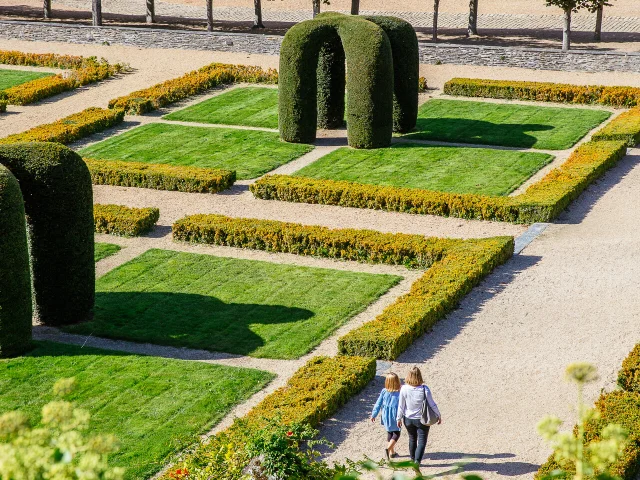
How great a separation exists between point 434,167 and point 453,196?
318 centimetres

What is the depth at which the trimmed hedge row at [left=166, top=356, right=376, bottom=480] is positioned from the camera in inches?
444

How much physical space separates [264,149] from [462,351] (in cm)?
1240

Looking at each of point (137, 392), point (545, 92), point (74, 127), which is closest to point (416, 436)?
point (137, 392)

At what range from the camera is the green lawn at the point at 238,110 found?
96.4 ft

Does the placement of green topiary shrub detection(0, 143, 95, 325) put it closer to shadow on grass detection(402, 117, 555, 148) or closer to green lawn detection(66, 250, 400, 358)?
green lawn detection(66, 250, 400, 358)

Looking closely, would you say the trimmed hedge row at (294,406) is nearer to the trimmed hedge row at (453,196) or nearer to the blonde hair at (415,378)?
the blonde hair at (415,378)

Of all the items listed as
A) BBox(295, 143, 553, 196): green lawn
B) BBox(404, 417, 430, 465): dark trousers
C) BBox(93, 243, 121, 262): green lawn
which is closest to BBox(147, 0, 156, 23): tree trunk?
BBox(295, 143, 553, 196): green lawn

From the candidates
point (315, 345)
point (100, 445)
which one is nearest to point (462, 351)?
point (315, 345)

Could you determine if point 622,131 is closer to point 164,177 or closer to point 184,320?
point 164,177

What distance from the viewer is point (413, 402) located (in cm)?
1212

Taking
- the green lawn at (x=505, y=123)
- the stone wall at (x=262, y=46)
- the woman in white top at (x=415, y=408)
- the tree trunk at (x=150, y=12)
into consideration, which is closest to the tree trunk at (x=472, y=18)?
the stone wall at (x=262, y=46)

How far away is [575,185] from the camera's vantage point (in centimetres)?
2208

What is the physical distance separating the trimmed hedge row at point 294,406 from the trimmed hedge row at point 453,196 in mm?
7575

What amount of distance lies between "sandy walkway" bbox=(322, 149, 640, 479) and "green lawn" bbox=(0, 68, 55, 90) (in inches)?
764
